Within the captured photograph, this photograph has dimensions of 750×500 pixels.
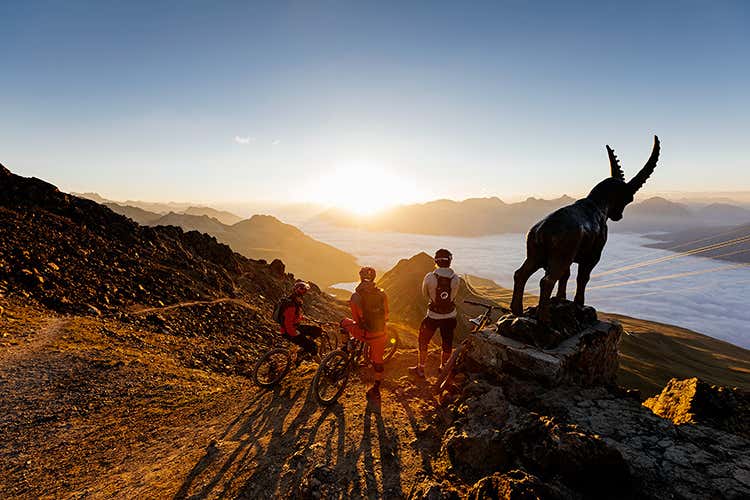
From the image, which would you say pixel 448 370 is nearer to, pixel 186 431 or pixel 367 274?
pixel 367 274

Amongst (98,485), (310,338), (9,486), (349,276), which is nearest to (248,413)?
(310,338)

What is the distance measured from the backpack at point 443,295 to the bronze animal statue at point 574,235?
1374 millimetres

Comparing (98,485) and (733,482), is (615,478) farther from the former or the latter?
(98,485)

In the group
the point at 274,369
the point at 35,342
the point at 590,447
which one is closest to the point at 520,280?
the point at 590,447

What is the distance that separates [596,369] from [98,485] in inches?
384

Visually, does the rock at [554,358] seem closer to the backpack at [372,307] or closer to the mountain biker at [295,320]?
the backpack at [372,307]

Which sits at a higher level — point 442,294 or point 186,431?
point 442,294

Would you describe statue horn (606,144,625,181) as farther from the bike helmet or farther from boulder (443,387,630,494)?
the bike helmet

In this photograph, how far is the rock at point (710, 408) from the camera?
6020mm

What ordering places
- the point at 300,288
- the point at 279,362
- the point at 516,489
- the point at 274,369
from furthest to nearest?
the point at 279,362 < the point at 274,369 < the point at 300,288 < the point at 516,489

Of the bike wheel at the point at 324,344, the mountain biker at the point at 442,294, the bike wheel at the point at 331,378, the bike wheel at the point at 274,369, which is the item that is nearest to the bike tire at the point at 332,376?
the bike wheel at the point at 331,378

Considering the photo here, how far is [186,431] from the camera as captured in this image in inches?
281

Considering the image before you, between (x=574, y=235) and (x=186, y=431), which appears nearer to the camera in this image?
(x=574, y=235)

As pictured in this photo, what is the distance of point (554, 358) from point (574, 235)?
255 cm
